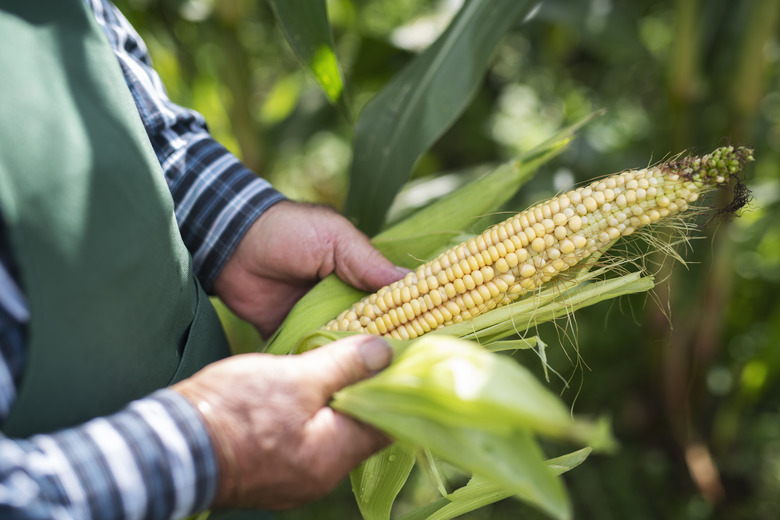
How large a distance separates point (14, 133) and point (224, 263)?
534mm

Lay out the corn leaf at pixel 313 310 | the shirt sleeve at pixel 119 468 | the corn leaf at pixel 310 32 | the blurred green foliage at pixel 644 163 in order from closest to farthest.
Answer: the shirt sleeve at pixel 119 468 < the corn leaf at pixel 313 310 < the corn leaf at pixel 310 32 < the blurred green foliage at pixel 644 163

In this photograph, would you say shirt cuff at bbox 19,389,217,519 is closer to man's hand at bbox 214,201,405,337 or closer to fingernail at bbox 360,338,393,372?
fingernail at bbox 360,338,393,372

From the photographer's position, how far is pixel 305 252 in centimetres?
108

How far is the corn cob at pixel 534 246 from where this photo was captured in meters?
0.88

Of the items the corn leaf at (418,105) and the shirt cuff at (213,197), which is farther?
the corn leaf at (418,105)

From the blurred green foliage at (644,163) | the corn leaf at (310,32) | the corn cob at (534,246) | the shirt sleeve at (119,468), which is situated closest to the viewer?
the shirt sleeve at (119,468)

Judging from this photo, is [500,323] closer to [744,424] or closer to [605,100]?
[744,424]

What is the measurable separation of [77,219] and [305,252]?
0.48m

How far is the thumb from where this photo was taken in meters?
0.70

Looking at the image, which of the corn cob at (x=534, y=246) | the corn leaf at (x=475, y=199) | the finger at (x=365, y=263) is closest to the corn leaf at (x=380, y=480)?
the corn cob at (x=534, y=246)

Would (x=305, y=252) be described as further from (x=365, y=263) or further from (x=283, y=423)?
(x=283, y=423)

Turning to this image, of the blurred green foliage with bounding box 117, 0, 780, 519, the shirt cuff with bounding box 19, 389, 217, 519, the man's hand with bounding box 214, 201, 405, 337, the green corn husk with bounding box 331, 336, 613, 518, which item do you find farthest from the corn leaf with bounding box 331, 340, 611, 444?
the blurred green foliage with bounding box 117, 0, 780, 519

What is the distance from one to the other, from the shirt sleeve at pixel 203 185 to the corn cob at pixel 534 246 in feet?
0.94

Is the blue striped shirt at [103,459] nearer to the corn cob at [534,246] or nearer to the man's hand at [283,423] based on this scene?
the man's hand at [283,423]
